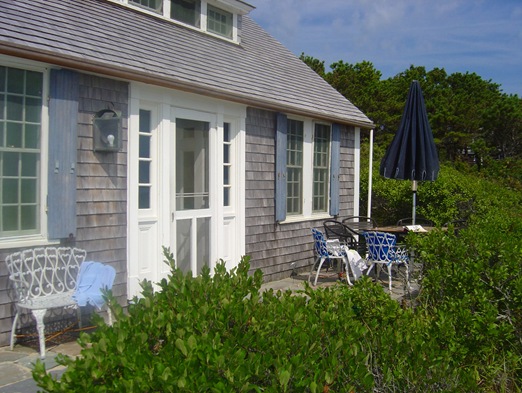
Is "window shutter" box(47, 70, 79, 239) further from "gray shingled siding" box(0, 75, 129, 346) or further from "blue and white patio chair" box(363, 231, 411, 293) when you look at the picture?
"blue and white patio chair" box(363, 231, 411, 293)

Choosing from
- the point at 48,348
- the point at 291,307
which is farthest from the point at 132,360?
the point at 48,348

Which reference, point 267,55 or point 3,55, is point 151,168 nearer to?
point 3,55

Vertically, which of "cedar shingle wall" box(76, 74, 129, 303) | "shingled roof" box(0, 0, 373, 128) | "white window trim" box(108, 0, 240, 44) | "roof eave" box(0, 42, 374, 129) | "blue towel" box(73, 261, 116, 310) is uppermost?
"white window trim" box(108, 0, 240, 44)

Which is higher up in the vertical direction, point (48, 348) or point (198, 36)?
point (198, 36)

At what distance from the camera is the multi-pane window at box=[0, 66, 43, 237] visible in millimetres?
5141

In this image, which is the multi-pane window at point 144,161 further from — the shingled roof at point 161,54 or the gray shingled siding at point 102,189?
the shingled roof at point 161,54

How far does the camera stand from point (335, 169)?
990cm

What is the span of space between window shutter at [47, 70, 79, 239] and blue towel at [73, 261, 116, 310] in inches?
15.4

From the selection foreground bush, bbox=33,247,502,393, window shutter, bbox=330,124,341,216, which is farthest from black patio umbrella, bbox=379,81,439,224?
foreground bush, bbox=33,247,502,393

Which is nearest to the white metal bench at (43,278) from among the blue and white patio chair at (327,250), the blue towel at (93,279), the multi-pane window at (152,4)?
the blue towel at (93,279)

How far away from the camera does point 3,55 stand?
16.5 ft

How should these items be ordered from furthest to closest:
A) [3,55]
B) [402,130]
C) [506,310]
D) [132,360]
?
[402,130] → [3,55] → [506,310] → [132,360]

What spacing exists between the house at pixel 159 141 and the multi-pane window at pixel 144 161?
0.02 metres

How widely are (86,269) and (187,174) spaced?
218cm
